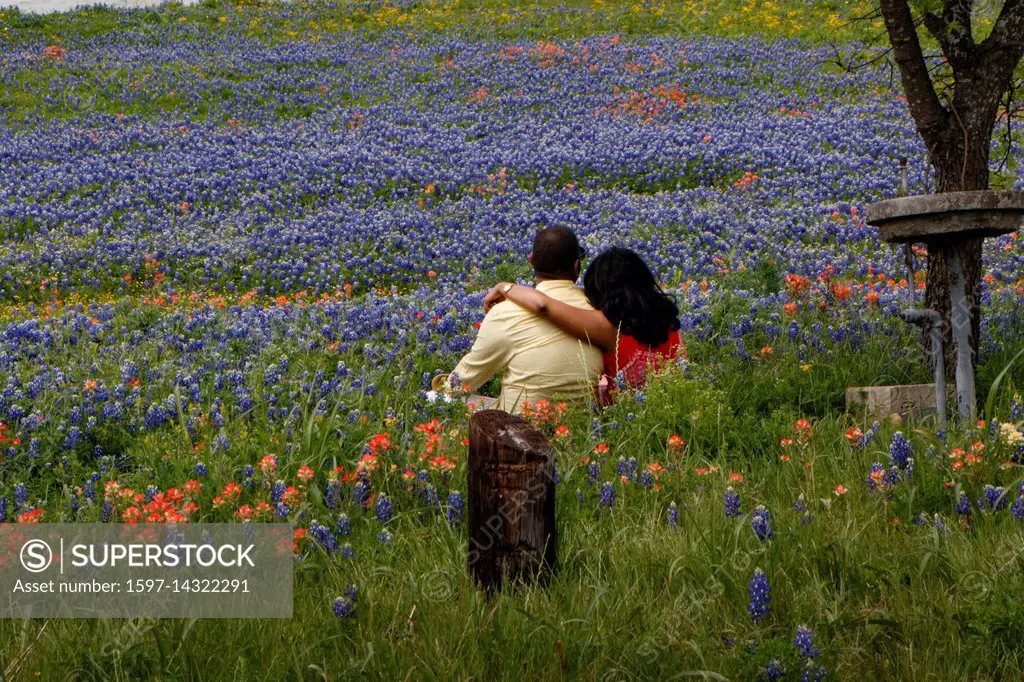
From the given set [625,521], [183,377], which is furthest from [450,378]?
[625,521]

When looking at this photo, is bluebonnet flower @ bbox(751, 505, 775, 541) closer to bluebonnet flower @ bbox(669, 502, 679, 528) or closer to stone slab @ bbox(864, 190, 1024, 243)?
bluebonnet flower @ bbox(669, 502, 679, 528)

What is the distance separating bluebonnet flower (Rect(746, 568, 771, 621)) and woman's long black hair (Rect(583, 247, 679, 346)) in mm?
2810

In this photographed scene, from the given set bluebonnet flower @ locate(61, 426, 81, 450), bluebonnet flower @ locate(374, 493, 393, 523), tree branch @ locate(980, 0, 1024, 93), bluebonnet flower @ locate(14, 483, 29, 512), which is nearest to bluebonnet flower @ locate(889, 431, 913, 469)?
bluebonnet flower @ locate(374, 493, 393, 523)

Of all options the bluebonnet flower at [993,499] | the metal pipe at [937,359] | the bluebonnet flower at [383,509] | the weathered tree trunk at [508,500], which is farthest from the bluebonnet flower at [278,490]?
the metal pipe at [937,359]

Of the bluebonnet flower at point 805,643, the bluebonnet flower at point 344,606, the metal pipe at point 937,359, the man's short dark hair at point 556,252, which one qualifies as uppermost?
the man's short dark hair at point 556,252

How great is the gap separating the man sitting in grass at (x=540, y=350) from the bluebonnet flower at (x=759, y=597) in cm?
260

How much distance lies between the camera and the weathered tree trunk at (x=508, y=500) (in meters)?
3.56

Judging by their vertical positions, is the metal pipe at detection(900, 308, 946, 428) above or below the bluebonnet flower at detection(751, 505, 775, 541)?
above

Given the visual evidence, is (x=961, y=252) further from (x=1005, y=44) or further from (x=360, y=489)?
(x=360, y=489)

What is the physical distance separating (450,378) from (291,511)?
1.97 meters

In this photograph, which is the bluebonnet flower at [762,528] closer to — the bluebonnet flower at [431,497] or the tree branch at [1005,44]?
the bluebonnet flower at [431,497]

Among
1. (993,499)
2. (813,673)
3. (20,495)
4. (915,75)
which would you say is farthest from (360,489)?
(915,75)

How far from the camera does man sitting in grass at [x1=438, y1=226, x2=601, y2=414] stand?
5996mm

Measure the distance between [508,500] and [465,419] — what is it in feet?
6.93
